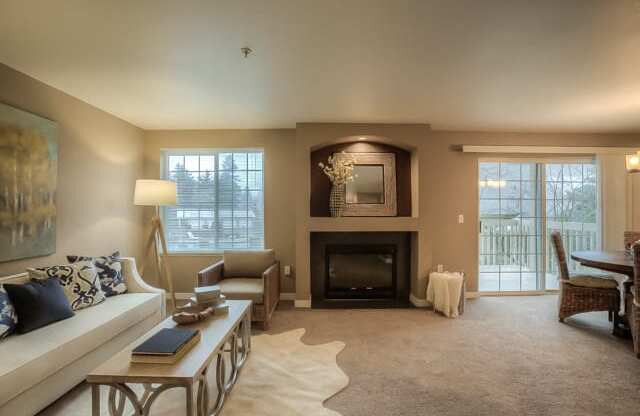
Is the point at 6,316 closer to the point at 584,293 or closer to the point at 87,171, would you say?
the point at 87,171

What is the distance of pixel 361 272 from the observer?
4.36 meters

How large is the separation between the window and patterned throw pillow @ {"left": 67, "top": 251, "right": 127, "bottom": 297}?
139 cm

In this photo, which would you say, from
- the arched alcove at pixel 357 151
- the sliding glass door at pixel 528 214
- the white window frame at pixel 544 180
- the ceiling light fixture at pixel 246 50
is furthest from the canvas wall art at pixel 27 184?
the sliding glass door at pixel 528 214

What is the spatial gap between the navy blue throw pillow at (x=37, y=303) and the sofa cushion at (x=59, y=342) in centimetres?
6

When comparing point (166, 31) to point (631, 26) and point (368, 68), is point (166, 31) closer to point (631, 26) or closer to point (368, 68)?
point (368, 68)

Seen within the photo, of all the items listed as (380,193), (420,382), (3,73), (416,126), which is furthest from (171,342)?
(416,126)

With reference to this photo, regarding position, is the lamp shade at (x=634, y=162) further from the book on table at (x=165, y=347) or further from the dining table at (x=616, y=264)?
the book on table at (x=165, y=347)

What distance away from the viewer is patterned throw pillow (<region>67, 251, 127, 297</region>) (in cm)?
293

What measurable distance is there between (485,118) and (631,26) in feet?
6.38

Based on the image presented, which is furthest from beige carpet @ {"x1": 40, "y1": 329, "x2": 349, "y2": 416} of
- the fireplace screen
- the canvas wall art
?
the fireplace screen

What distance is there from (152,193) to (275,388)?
2.56 meters

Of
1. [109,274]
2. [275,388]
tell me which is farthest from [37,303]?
[275,388]

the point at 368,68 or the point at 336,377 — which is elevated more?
the point at 368,68

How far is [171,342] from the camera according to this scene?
173cm
